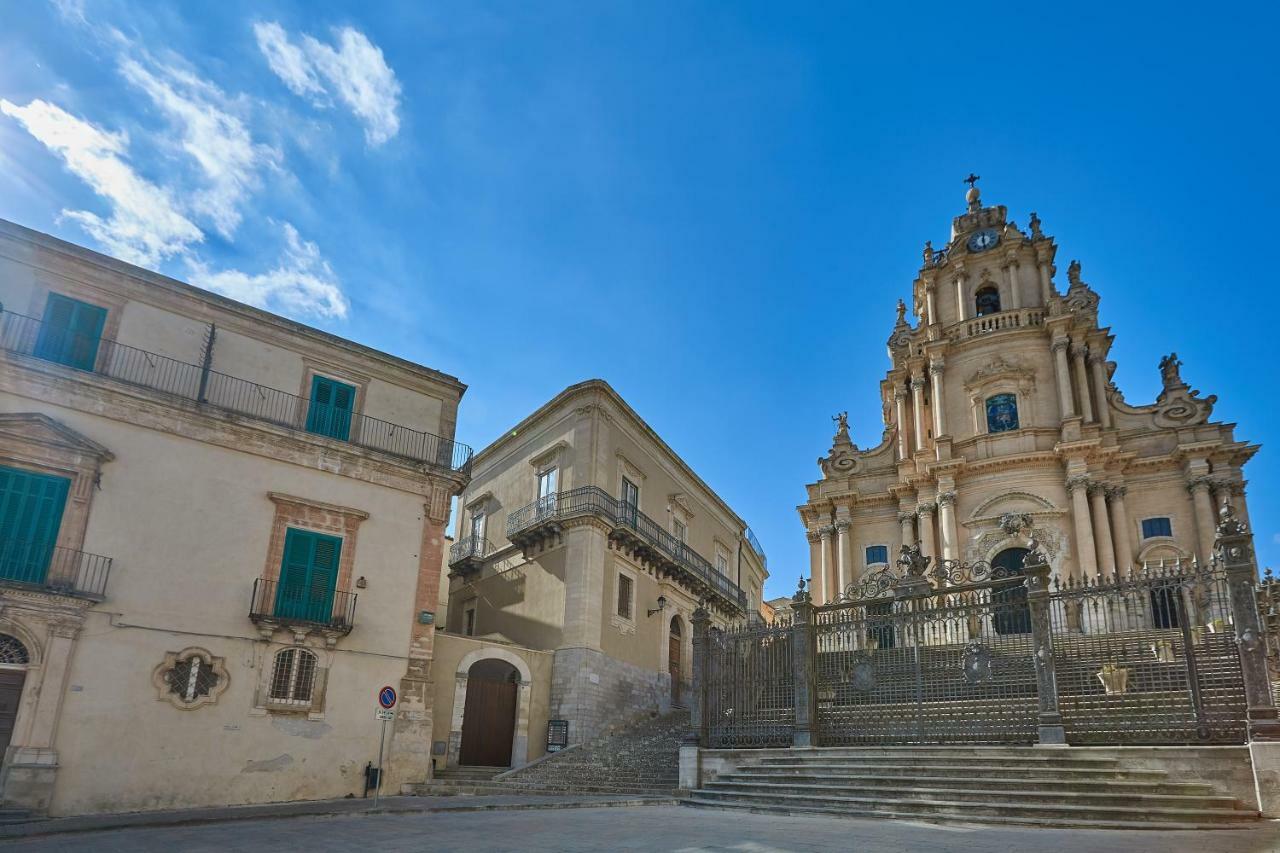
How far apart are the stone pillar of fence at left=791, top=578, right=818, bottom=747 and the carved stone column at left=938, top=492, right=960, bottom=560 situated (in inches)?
585

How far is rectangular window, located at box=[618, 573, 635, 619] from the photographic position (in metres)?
27.3

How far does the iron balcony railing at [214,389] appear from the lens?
16.2 m

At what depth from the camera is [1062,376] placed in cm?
2894

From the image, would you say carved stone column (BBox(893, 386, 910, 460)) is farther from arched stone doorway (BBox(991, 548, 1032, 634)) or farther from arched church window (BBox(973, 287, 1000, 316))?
arched stone doorway (BBox(991, 548, 1032, 634))

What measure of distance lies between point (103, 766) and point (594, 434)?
15.9 metres

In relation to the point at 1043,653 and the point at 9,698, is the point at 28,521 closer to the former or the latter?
the point at 9,698

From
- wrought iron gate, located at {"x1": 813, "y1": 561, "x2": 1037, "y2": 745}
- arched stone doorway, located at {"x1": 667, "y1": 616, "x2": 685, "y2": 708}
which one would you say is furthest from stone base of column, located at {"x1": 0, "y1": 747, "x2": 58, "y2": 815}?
arched stone doorway, located at {"x1": 667, "y1": 616, "x2": 685, "y2": 708}

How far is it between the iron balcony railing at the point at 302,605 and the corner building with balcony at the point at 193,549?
45 mm

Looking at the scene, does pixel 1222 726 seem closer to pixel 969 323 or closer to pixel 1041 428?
pixel 1041 428

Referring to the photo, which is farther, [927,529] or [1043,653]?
[927,529]

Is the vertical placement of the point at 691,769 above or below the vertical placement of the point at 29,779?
above

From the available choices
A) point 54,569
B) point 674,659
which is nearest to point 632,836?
point 54,569

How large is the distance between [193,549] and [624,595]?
1409cm

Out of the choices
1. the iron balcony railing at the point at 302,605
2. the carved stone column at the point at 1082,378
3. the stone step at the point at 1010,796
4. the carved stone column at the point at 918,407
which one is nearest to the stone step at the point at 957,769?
the stone step at the point at 1010,796
